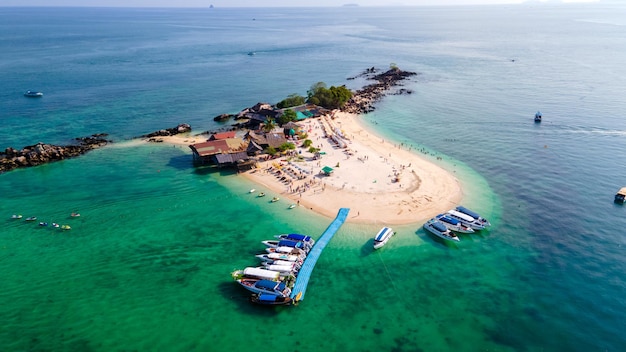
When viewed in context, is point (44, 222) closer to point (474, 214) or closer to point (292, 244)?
point (292, 244)

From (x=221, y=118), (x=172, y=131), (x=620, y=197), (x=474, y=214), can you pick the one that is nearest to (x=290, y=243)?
(x=474, y=214)

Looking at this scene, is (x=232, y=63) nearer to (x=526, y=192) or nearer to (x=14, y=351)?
(x=526, y=192)

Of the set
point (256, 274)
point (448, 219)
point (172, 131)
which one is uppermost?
point (172, 131)

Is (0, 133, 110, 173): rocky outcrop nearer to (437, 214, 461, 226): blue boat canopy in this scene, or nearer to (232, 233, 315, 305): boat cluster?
(232, 233, 315, 305): boat cluster

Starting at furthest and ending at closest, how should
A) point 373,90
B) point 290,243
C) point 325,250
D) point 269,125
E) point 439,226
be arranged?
point 373,90 → point 269,125 → point 439,226 → point 325,250 → point 290,243

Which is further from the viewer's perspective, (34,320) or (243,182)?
(243,182)

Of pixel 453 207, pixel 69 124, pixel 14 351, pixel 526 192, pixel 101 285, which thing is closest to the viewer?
pixel 14 351

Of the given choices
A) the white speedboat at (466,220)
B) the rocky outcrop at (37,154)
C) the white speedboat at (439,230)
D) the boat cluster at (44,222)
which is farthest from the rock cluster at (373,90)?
the boat cluster at (44,222)

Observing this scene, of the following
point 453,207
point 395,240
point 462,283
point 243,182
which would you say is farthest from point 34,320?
point 453,207
